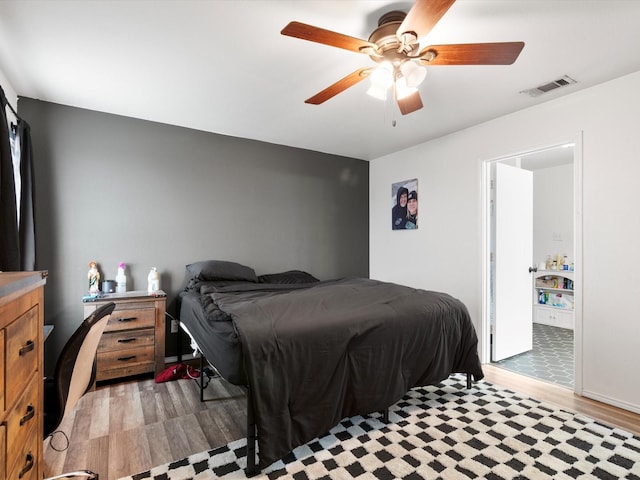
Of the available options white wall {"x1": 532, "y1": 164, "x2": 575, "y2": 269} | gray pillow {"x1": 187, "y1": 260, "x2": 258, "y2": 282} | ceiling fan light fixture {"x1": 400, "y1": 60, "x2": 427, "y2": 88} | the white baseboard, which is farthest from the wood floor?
white wall {"x1": 532, "y1": 164, "x2": 575, "y2": 269}

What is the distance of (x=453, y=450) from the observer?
1903 mm


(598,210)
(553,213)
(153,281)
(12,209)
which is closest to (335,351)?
(153,281)

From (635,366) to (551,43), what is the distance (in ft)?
7.76

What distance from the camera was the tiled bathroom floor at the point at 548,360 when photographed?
302 centimetres

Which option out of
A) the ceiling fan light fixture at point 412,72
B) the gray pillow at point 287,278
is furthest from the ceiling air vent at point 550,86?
the gray pillow at point 287,278

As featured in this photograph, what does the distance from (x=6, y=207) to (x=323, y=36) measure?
223 centimetres

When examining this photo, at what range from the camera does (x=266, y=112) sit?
10.2 feet

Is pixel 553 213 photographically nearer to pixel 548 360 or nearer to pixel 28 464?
pixel 548 360

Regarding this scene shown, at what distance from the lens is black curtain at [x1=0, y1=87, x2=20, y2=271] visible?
198 centimetres

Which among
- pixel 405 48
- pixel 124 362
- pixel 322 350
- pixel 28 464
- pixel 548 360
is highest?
pixel 405 48

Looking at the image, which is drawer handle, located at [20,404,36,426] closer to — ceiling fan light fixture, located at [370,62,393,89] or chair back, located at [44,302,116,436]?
chair back, located at [44,302,116,436]

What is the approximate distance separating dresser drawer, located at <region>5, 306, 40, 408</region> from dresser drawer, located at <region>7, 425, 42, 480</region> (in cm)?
20

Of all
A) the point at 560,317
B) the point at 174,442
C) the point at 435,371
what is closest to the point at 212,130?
the point at 174,442

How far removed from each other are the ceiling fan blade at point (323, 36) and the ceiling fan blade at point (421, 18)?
20 centimetres
